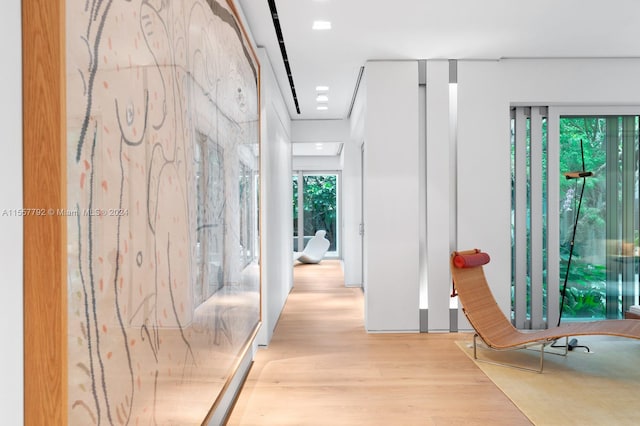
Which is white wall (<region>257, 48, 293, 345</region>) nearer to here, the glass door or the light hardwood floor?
the light hardwood floor

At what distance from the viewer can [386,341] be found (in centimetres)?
464

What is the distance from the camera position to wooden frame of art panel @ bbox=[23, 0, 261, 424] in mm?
919

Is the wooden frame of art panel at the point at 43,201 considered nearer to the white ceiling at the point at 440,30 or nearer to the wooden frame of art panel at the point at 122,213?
the wooden frame of art panel at the point at 122,213

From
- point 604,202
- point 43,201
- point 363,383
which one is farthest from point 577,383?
point 43,201

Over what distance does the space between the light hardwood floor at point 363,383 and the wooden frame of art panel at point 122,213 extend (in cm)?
86

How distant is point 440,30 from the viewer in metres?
4.23

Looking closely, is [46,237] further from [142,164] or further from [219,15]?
[219,15]

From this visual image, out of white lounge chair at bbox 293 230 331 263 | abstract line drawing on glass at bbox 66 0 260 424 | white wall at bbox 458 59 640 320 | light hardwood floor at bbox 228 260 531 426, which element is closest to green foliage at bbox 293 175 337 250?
white lounge chair at bbox 293 230 331 263

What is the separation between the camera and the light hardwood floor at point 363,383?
287 centimetres

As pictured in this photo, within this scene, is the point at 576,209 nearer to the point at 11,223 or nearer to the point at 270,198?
the point at 270,198

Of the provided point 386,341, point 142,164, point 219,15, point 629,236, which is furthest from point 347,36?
point 629,236

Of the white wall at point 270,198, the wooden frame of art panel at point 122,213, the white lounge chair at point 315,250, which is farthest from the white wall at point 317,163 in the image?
the wooden frame of art panel at point 122,213

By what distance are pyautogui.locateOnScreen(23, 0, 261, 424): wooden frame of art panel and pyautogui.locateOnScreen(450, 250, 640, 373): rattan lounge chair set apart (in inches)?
95.5

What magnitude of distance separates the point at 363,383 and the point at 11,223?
2.99 m
